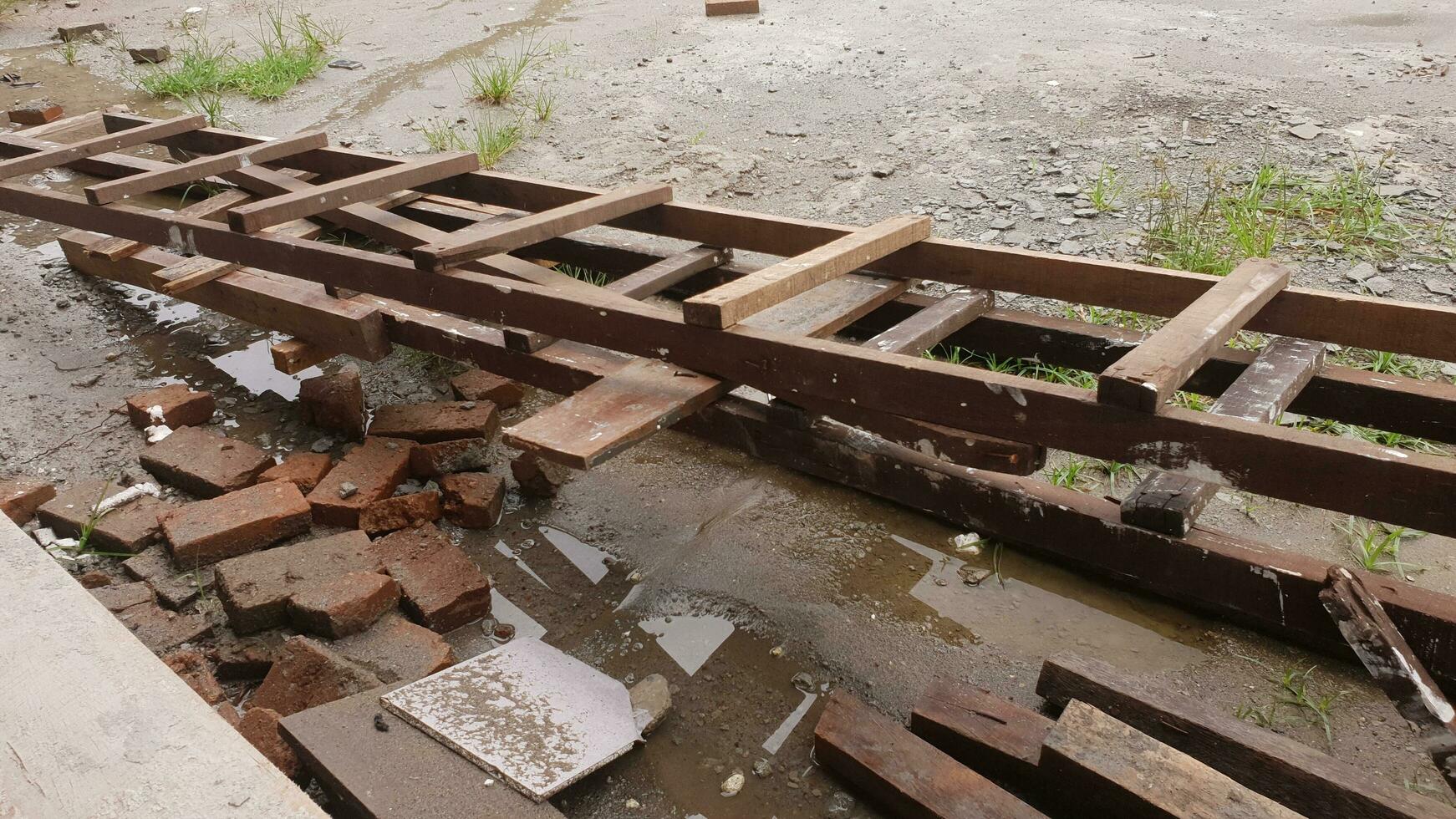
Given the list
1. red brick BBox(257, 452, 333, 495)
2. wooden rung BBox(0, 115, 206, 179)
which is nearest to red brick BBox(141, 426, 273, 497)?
red brick BBox(257, 452, 333, 495)

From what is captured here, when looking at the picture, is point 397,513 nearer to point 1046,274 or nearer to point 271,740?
point 271,740

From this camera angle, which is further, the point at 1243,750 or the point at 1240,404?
the point at 1240,404

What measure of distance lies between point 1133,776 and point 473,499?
200cm

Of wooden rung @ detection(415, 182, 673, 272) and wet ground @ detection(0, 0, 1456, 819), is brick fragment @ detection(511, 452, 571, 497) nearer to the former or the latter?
wet ground @ detection(0, 0, 1456, 819)

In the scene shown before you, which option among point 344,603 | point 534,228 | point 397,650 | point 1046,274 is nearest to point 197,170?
point 534,228

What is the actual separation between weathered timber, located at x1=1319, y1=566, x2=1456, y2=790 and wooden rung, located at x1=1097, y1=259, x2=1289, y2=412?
1.81 feet

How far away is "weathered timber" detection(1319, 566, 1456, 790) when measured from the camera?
188cm

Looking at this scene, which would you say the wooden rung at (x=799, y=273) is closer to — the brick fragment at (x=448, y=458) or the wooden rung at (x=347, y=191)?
the brick fragment at (x=448, y=458)

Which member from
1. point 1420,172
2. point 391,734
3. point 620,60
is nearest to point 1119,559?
point 391,734

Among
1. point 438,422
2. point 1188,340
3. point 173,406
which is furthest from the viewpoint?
point 173,406

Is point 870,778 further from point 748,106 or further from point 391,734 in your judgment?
point 748,106

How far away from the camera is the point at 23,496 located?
3254 millimetres

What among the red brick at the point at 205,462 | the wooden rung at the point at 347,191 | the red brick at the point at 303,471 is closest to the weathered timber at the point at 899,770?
the red brick at the point at 303,471

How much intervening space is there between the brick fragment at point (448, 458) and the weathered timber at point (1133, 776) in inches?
80.9
